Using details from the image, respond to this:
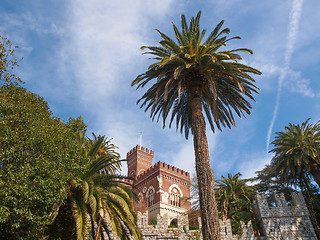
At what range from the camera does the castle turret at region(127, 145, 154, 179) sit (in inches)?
1858

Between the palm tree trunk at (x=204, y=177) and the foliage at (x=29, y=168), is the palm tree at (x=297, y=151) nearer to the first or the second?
the palm tree trunk at (x=204, y=177)

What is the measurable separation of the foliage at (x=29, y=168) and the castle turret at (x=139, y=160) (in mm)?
34800

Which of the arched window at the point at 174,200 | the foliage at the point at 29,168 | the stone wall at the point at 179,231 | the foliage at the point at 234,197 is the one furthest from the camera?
the arched window at the point at 174,200

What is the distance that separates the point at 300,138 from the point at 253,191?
6.82 m

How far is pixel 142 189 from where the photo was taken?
136ft

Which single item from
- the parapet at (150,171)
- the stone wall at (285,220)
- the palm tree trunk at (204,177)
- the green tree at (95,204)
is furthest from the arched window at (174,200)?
the palm tree trunk at (204,177)

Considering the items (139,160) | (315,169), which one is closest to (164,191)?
(139,160)

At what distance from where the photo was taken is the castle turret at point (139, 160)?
47.2m

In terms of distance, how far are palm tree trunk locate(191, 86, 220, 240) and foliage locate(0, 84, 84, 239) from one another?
555cm

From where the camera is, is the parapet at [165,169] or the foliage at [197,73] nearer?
the foliage at [197,73]

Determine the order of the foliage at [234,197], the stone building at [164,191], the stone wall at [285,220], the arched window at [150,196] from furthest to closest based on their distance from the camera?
the arched window at [150,196] < the stone building at [164,191] < the foliage at [234,197] < the stone wall at [285,220]

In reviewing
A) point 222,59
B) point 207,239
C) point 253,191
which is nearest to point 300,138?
point 253,191

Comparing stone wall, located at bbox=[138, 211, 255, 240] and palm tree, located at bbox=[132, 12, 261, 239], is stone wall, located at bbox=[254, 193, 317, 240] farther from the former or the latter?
palm tree, located at bbox=[132, 12, 261, 239]

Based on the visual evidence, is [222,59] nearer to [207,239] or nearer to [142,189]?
[207,239]
